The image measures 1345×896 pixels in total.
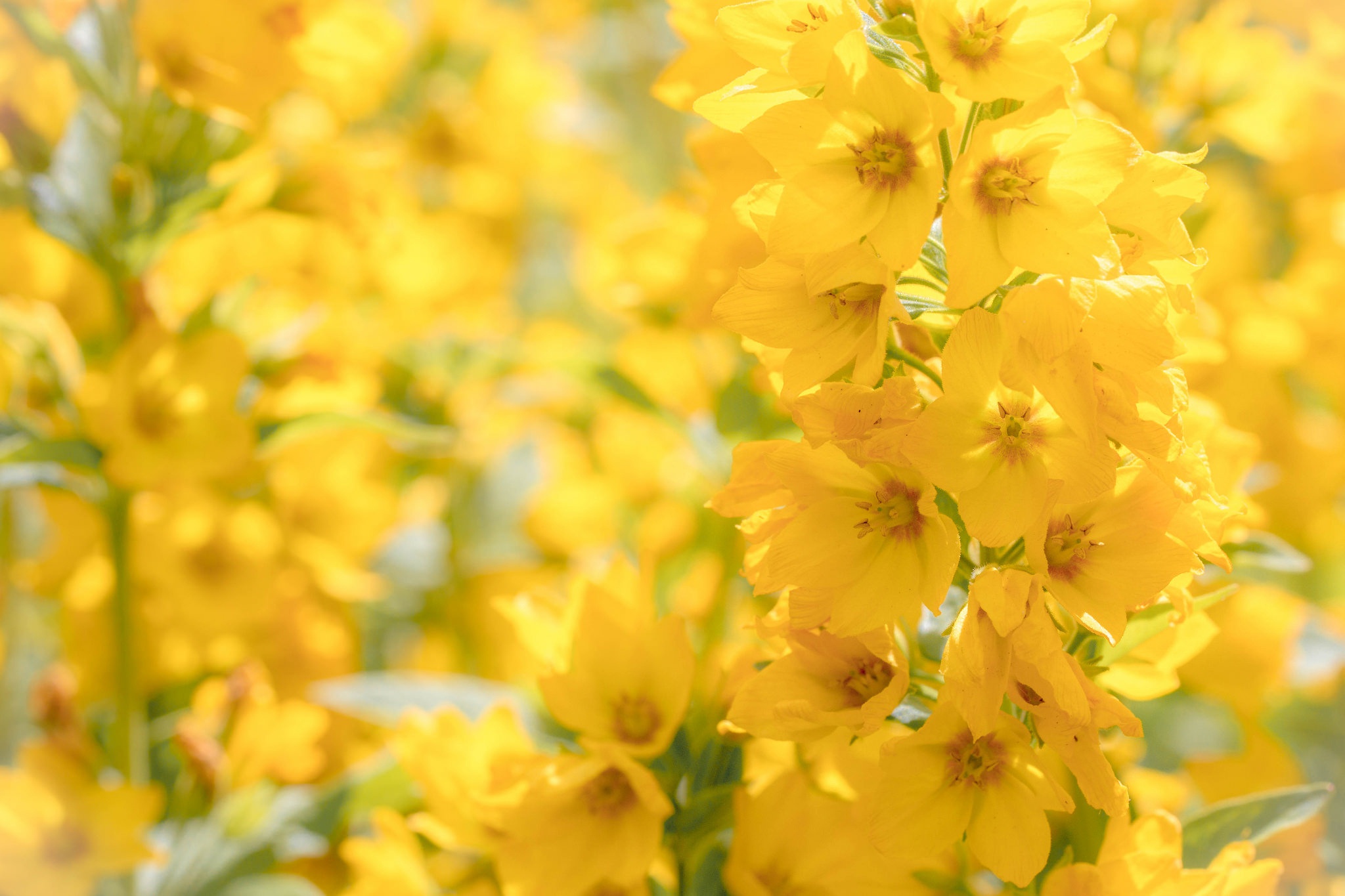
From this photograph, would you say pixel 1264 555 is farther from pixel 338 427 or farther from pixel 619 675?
pixel 338 427

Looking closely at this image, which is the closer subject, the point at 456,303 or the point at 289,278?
the point at 289,278

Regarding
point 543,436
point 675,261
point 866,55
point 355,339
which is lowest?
point 543,436

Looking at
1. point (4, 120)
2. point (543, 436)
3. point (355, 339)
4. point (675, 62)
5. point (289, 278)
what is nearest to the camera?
point (675, 62)

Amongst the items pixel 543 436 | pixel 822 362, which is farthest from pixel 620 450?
pixel 822 362

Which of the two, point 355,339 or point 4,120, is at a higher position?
point 4,120

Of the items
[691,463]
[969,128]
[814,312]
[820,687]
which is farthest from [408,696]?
[969,128]

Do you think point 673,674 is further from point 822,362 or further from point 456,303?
point 456,303

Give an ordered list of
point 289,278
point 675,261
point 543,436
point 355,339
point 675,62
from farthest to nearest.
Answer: point 543,436, point 289,278, point 355,339, point 675,261, point 675,62
